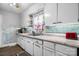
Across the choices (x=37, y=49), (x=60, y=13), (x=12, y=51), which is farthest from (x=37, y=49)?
(x=60, y=13)

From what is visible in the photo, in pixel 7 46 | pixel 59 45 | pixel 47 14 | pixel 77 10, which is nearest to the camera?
pixel 59 45

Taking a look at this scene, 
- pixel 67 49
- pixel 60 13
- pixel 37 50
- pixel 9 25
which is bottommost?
pixel 37 50

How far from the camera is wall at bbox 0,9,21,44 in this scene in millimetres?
1337

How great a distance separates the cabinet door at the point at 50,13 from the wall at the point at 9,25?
50 cm

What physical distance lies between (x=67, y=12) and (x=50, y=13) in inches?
13.4

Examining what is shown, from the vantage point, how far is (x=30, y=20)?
145 centimetres

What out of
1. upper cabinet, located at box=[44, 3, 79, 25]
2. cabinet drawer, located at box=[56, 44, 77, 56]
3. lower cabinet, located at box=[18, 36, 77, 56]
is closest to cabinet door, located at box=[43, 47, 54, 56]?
lower cabinet, located at box=[18, 36, 77, 56]

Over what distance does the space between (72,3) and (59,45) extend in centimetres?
66

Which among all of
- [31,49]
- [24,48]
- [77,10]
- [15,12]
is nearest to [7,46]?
[24,48]

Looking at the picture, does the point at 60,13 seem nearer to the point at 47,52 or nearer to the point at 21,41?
the point at 47,52

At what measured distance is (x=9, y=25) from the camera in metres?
1.38

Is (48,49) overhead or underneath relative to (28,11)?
underneath

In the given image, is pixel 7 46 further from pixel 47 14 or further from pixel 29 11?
pixel 47 14

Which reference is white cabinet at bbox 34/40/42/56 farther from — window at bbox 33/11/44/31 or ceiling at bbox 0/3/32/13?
ceiling at bbox 0/3/32/13
